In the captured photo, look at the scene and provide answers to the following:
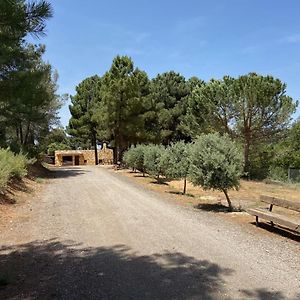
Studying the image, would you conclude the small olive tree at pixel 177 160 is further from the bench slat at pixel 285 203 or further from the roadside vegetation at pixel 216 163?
the bench slat at pixel 285 203

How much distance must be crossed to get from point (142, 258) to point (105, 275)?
→ 1.04 meters

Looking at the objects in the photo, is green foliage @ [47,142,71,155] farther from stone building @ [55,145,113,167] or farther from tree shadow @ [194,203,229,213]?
tree shadow @ [194,203,229,213]

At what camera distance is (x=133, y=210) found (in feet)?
40.0

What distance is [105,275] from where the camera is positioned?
597 centimetres

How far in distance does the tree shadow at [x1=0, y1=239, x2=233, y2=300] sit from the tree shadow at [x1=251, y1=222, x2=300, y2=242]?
126 inches

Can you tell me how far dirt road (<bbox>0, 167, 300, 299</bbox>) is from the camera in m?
5.32

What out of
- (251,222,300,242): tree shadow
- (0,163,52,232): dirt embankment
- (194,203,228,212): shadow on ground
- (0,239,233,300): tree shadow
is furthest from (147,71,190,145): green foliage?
(0,239,233,300): tree shadow

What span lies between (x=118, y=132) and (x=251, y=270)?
3248 cm

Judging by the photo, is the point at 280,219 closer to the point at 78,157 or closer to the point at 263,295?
the point at 263,295

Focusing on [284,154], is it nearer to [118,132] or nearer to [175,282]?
[118,132]

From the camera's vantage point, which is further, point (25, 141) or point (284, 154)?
point (284, 154)

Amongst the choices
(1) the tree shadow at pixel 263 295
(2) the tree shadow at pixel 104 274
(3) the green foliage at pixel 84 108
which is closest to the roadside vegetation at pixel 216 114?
(3) the green foliage at pixel 84 108

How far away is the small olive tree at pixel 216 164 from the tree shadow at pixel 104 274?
5488 millimetres

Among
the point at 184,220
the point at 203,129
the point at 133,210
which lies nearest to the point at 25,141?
the point at 203,129
